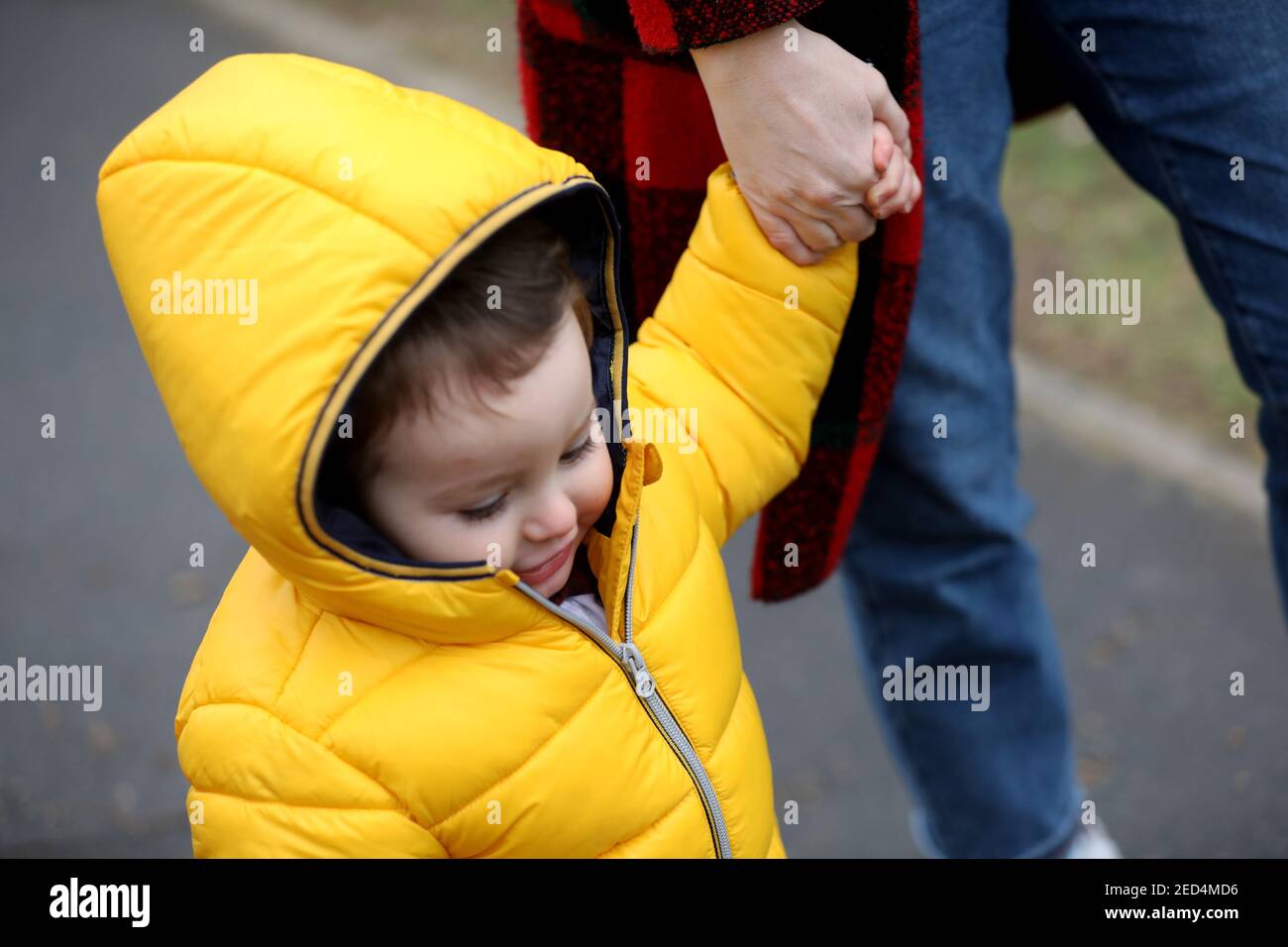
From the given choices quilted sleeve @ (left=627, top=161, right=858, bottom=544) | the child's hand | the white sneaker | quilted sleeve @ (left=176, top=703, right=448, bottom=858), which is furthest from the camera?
the white sneaker

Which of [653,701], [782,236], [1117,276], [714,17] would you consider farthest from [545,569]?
[1117,276]

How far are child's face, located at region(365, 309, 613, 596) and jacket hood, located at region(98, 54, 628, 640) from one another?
0.04m

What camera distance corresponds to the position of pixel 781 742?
Answer: 2.82m

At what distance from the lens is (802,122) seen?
1.46 metres

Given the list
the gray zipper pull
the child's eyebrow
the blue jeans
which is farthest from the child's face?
the blue jeans

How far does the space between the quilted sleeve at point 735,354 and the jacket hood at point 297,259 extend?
0.36 m

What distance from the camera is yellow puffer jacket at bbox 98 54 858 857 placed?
1211 millimetres

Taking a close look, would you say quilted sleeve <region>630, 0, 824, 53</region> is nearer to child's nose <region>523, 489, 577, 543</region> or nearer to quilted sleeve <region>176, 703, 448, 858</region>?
child's nose <region>523, 489, 577, 543</region>

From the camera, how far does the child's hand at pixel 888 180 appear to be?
1511mm

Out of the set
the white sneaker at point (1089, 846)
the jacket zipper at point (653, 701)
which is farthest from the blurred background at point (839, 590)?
the jacket zipper at point (653, 701)

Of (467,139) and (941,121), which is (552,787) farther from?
(941,121)

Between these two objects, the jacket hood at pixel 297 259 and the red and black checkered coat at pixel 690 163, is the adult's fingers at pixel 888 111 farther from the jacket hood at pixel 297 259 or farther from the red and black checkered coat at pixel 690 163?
the jacket hood at pixel 297 259

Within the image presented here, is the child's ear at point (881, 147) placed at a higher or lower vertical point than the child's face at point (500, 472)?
higher
